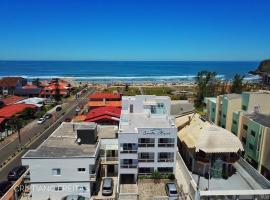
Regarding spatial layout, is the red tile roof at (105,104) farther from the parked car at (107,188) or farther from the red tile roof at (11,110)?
the parked car at (107,188)

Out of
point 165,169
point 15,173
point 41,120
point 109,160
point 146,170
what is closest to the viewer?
point 146,170

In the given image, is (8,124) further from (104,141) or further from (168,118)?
(168,118)

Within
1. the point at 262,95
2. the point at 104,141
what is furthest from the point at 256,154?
the point at 104,141

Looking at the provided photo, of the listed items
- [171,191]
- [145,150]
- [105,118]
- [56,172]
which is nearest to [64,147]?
[56,172]

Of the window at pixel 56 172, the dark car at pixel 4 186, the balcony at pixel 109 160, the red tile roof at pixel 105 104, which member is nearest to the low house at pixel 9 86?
the red tile roof at pixel 105 104

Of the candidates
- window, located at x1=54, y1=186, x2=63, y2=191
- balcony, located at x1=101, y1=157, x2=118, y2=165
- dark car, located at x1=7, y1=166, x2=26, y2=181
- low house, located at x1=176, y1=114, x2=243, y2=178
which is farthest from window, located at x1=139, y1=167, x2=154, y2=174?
dark car, located at x1=7, y1=166, x2=26, y2=181

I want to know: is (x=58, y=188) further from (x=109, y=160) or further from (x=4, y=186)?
(x=109, y=160)
